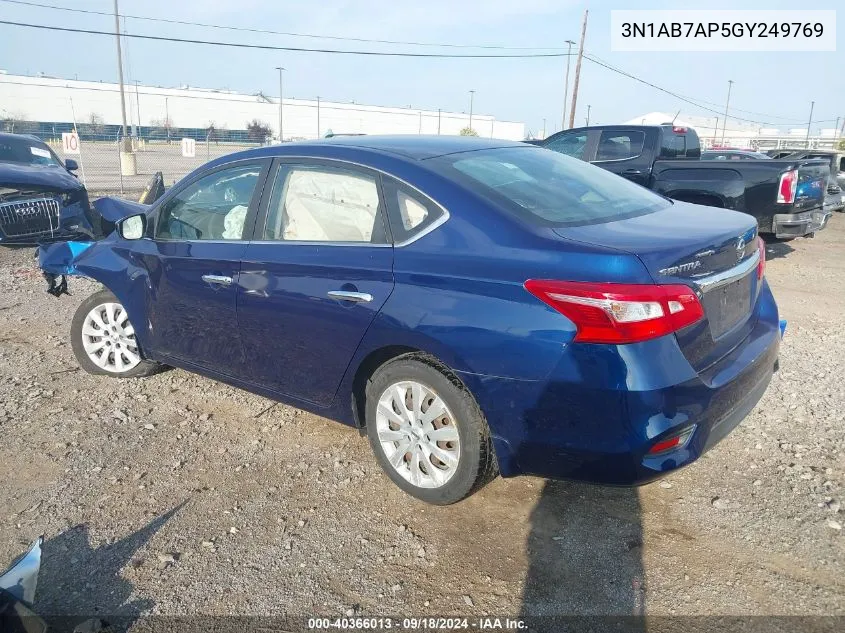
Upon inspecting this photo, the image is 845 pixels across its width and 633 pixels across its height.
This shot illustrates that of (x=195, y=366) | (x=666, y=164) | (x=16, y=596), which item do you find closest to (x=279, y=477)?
(x=195, y=366)

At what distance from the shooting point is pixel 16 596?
7.22ft

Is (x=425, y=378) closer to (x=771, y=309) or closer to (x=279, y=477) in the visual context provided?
(x=279, y=477)

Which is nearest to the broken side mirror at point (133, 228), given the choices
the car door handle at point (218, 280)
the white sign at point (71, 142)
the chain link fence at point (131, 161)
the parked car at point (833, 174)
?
the car door handle at point (218, 280)

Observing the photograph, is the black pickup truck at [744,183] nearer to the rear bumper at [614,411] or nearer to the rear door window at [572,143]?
the rear door window at [572,143]

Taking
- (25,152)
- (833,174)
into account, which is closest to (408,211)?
(25,152)

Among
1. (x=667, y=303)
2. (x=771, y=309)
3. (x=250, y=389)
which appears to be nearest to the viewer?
(x=667, y=303)

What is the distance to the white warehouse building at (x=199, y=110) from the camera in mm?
56469

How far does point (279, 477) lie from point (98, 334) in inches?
80.8

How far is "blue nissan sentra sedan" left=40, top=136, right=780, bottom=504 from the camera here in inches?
96.0

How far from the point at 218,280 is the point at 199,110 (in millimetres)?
70668

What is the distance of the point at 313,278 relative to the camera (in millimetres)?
3162

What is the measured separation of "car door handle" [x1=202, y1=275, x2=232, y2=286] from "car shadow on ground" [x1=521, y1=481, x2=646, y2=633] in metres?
1.97

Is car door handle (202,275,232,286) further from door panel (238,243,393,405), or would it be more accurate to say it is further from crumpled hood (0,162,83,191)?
crumpled hood (0,162,83,191)

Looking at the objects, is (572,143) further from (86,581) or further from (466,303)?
(86,581)
